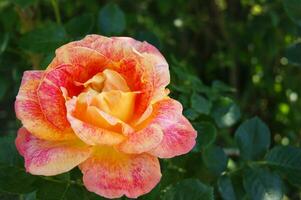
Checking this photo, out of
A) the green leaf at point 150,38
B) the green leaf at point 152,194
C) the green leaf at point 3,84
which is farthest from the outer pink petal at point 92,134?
the green leaf at point 3,84

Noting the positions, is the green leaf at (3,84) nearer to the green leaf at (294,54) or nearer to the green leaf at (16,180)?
the green leaf at (16,180)

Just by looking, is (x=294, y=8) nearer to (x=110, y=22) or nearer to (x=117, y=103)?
(x=110, y=22)

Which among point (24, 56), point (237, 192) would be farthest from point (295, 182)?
point (24, 56)

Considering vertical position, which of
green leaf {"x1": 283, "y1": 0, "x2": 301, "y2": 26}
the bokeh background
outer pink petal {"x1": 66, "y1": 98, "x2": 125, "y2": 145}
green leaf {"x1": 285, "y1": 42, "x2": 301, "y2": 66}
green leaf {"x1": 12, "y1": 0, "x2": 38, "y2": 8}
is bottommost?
the bokeh background

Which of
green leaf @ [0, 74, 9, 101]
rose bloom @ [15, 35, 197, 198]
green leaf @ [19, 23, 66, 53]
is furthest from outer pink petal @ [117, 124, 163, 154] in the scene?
green leaf @ [0, 74, 9, 101]

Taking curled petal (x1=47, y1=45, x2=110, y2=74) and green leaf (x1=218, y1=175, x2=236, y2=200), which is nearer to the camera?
curled petal (x1=47, y1=45, x2=110, y2=74)

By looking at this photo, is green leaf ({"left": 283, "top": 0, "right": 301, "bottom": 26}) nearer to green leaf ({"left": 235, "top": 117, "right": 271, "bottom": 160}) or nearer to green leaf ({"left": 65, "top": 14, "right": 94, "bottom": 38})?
green leaf ({"left": 235, "top": 117, "right": 271, "bottom": 160})
